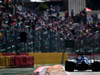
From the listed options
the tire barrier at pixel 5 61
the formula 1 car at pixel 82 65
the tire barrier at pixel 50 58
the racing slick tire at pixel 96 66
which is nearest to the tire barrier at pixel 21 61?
the tire barrier at pixel 5 61

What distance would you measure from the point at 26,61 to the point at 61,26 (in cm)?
1293

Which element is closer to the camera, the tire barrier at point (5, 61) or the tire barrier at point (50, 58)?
the tire barrier at point (5, 61)

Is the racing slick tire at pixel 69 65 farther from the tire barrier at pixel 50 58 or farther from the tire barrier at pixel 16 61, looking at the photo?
the tire barrier at pixel 50 58

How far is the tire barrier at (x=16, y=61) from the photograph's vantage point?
930 inches

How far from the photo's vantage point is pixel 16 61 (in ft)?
77.7

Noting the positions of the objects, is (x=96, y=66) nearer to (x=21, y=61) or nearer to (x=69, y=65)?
(x=69, y=65)

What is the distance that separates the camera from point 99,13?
52.0 metres

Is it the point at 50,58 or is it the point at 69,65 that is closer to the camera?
the point at 69,65

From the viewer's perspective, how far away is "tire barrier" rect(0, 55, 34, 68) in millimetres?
23609

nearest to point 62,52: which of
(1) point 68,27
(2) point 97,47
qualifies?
(2) point 97,47

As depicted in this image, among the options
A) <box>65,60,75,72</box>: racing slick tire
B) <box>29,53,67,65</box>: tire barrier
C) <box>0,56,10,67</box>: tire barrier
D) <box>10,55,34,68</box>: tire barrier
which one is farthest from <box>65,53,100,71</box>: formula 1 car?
<box>29,53,67,65</box>: tire barrier

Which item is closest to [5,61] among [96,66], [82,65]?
[82,65]

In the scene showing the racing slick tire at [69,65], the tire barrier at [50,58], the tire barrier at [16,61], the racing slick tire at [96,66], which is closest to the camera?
the racing slick tire at [96,66]

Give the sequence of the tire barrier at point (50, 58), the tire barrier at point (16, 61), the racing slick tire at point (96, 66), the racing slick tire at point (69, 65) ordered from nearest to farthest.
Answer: the racing slick tire at point (96, 66) → the racing slick tire at point (69, 65) → the tire barrier at point (16, 61) → the tire barrier at point (50, 58)
